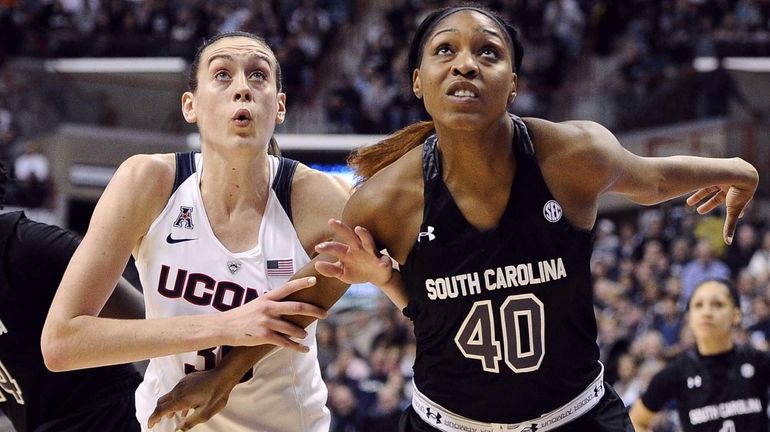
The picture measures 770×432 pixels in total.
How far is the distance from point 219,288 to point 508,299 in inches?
40.8

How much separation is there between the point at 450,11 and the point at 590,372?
1.21 meters

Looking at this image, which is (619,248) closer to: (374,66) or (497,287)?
(374,66)

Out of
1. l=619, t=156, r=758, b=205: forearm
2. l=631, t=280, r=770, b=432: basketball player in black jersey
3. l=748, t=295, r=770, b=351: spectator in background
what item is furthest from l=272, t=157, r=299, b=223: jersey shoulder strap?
l=748, t=295, r=770, b=351: spectator in background

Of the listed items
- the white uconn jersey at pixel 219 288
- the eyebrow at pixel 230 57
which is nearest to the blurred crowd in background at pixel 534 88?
the white uconn jersey at pixel 219 288

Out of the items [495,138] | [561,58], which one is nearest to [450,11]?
[495,138]

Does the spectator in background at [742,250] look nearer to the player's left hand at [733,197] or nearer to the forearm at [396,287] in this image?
the player's left hand at [733,197]

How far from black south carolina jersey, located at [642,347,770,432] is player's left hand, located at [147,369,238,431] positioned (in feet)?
11.0

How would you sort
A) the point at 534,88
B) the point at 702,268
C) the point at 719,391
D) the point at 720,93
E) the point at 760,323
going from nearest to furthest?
the point at 719,391
the point at 760,323
the point at 702,268
the point at 720,93
the point at 534,88

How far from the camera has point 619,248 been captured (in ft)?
47.7

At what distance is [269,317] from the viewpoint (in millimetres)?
3438

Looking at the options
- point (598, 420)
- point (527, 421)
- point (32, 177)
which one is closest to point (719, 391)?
point (598, 420)

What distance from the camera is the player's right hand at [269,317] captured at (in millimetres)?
3422

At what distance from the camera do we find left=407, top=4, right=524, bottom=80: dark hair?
3.51 metres

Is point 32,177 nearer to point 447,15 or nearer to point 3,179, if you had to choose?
point 3,179
